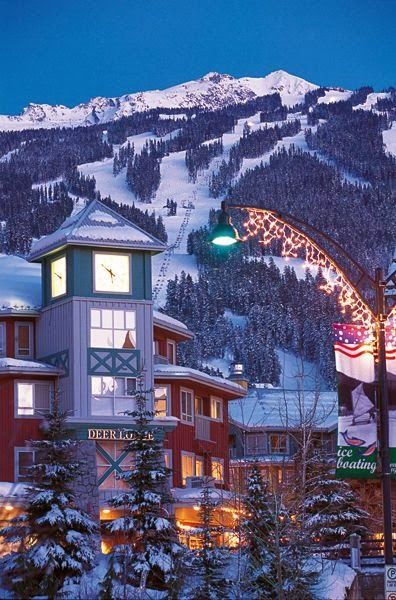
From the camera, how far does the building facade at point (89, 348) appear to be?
2212 inches

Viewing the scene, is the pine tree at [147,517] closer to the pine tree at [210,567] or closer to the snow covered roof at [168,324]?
the pine tree at [210,567]

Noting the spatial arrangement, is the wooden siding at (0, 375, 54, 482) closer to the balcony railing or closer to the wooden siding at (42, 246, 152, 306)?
the wooden siding at (42, 246, 152, 306)

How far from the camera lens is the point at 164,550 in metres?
39.9

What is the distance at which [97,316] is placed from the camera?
188ft

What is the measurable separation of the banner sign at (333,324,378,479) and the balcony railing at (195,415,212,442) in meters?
39.4

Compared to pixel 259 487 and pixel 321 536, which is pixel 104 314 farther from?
pixel 259 487

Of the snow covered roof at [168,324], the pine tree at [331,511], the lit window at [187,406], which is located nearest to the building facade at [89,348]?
the lit window at [187,406]

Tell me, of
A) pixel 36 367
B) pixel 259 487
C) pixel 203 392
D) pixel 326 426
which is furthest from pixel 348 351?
pixel 326 426

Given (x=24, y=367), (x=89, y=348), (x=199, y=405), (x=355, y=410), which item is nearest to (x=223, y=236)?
(x=355, y=410)

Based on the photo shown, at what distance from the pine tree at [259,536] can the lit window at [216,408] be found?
23.6 metres

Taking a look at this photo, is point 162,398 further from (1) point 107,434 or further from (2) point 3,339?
(2) point 3,339

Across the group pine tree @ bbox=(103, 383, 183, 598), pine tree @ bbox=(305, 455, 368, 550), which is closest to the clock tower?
pine tree @ bbox=(305, 455, 368, 550)

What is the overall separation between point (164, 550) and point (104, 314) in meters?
18.8

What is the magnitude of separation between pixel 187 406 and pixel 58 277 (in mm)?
9213
